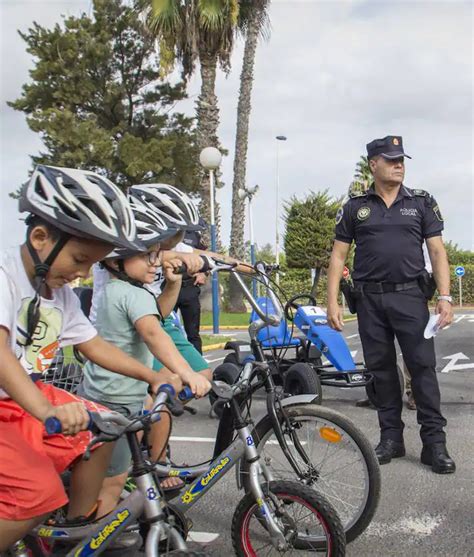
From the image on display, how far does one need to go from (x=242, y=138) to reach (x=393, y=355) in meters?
18.3

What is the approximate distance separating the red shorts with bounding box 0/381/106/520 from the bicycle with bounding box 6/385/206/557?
0.55ft

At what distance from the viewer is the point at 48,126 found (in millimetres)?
29469

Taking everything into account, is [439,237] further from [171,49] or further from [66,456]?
[171,49]

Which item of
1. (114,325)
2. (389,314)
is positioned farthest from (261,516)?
(389,314)

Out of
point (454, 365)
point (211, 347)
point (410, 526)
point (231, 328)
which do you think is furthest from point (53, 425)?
point (231, 328)

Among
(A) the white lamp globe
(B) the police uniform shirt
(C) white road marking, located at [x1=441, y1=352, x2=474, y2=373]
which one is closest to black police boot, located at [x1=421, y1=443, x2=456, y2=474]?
(B) the police uniform shirt

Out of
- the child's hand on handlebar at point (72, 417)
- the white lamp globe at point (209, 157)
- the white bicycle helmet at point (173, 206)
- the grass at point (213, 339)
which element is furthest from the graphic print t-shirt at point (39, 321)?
the white lamp globe at point (209, 157)

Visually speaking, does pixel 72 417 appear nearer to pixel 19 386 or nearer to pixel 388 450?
pixel 19 386

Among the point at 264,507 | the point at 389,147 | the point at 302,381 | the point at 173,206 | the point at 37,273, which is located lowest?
the point at 264,507

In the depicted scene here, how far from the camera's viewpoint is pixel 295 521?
2617 millimetres

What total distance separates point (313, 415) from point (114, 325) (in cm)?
97

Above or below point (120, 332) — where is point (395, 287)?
above

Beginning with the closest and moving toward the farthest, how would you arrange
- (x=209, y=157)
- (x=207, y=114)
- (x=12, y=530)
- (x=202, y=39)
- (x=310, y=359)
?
(x=12, y=530) → (x=310, y=359) → (x=209, y=157) → (x=202, y=39) → (x=207, y=114)

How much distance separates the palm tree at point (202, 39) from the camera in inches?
786
